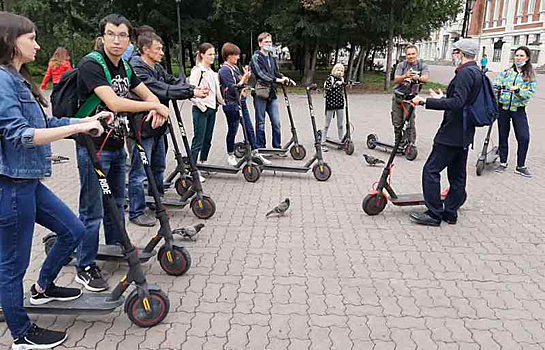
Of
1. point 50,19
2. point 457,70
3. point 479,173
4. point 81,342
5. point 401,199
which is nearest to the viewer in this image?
point 81,342

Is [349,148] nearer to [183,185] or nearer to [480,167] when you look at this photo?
[480,167]

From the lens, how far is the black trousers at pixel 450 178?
516 cm

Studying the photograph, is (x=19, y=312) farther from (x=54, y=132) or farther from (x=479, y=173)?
(x=479, y=173)

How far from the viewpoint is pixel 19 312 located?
113 inches

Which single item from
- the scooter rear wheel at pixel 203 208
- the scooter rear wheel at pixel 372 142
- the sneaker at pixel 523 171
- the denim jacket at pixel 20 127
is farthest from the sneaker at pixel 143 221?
the sneaker at pixel 523 171

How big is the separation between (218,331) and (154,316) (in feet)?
1.51

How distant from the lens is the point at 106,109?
3.45 metres

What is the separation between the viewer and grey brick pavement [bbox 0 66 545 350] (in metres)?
3.24

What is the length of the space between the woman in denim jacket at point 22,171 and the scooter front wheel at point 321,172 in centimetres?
460

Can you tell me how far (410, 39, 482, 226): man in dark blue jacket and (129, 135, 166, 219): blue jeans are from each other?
2905 mm

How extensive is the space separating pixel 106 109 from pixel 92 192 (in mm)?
638

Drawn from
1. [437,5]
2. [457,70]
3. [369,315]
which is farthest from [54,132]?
[437,5]

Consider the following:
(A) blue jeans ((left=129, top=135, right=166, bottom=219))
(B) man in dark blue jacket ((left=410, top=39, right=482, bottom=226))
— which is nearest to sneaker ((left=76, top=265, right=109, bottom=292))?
(A) blue jeans ((left=129, top=135, right=166, bottom=219))

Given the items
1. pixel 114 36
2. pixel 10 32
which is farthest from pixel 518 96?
pixel 10 32
